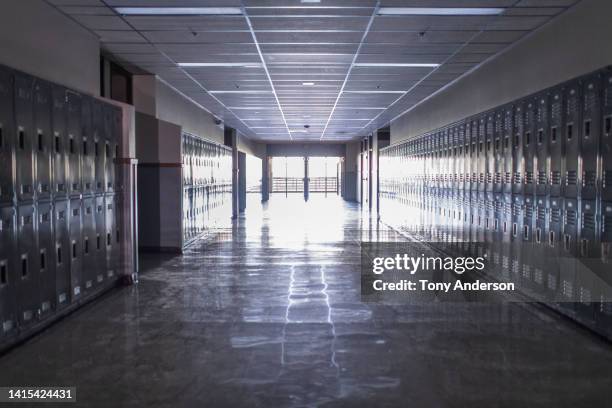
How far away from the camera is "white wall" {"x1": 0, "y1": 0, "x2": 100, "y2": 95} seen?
5340 millimetres

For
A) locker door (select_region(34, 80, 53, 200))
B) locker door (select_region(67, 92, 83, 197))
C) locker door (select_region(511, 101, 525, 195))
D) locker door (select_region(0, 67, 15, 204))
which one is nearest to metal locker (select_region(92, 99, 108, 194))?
locker door (select_region(67, 92, 83, 197))

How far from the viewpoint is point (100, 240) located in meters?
7.04

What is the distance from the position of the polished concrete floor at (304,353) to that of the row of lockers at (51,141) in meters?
1.35

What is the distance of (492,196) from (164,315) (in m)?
4.63

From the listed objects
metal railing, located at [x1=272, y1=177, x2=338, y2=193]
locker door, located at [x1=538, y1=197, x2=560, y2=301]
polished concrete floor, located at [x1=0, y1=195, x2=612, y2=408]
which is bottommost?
polished concrete floor, located at [x1=0, y1=195, x2=612, y2=408]

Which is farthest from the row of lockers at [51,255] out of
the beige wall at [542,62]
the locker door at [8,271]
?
the beige wall at [542,62]

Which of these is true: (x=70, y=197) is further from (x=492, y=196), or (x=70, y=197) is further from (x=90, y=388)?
(x=492, y=196)

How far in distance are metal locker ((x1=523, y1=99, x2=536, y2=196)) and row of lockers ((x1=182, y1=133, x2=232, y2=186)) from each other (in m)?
6.66

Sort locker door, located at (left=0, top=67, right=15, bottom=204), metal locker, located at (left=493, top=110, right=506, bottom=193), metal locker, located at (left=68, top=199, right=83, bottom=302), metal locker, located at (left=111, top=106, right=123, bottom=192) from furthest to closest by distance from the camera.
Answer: metal locker, located at (left=493, top=110, right=506, bottom=193)
metal locker, located at (left=111, top=106, right=123, bottom=192)
metal locker, located at (left=68, top=199, right=83, bottom=302)
locker door, located at (left=0, top=67, right=15, bottom=204)

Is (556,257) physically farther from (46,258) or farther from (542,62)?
(46,258)

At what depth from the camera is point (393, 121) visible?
58.5 ft

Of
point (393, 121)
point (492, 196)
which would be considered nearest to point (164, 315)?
point (492, 196)

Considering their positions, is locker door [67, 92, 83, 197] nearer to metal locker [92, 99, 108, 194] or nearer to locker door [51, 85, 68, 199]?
locker door [51, 85, 68, 199]

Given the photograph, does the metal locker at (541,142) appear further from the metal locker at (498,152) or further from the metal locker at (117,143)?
the metal locker at (117,143)
